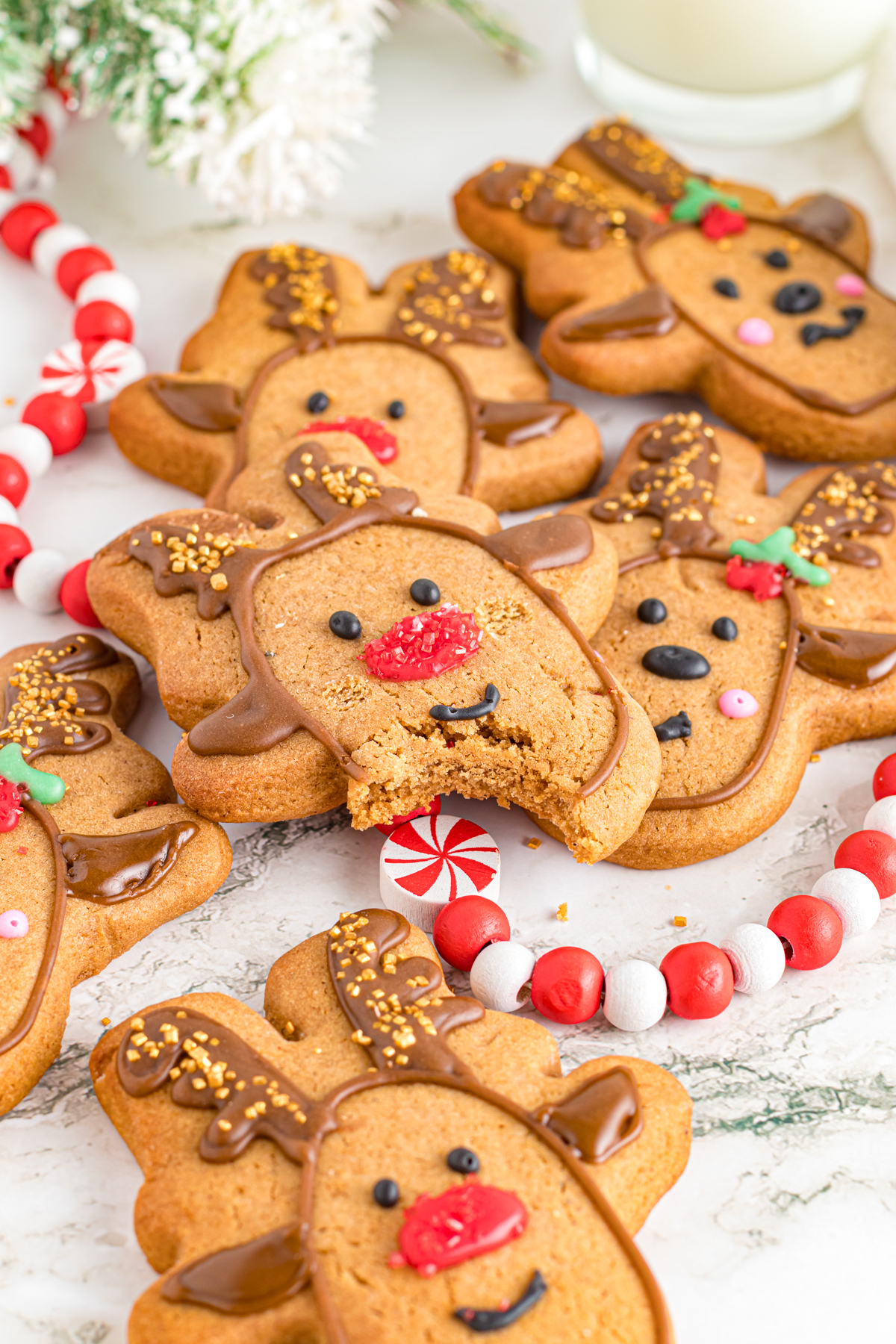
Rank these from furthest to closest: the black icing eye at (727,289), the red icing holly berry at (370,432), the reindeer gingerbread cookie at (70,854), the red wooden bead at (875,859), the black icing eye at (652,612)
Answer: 1. the black icing eye at (727,289)
2. the red icing holly berry at (370,432)
3. the black icing eye at (652,612)
4. the red wooden bead at (875,859)
5. the reindeer gingerbread cookie at (70,854)

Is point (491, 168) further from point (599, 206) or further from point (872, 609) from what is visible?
point (872, 609)

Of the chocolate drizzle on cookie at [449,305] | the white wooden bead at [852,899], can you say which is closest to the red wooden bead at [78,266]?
the chocolate drizzle on cookie at [449,305]

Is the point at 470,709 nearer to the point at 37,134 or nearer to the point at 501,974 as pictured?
the point at 501,974

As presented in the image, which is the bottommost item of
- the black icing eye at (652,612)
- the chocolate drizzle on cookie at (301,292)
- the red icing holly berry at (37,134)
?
the black icing eye at (652,612)

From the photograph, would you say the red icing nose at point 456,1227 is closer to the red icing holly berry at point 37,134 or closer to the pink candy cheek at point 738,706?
the pink candy cheek at point 738,706

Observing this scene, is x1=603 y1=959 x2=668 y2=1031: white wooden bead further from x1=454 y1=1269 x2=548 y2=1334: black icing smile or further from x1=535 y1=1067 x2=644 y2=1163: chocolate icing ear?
x1=454 y1=1269 x2=548 y2=1334: black icing smile

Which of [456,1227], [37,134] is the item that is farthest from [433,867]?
[37,134]

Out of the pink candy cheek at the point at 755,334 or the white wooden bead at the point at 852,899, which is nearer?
Result: the white wooden bead at the point at 852,899
